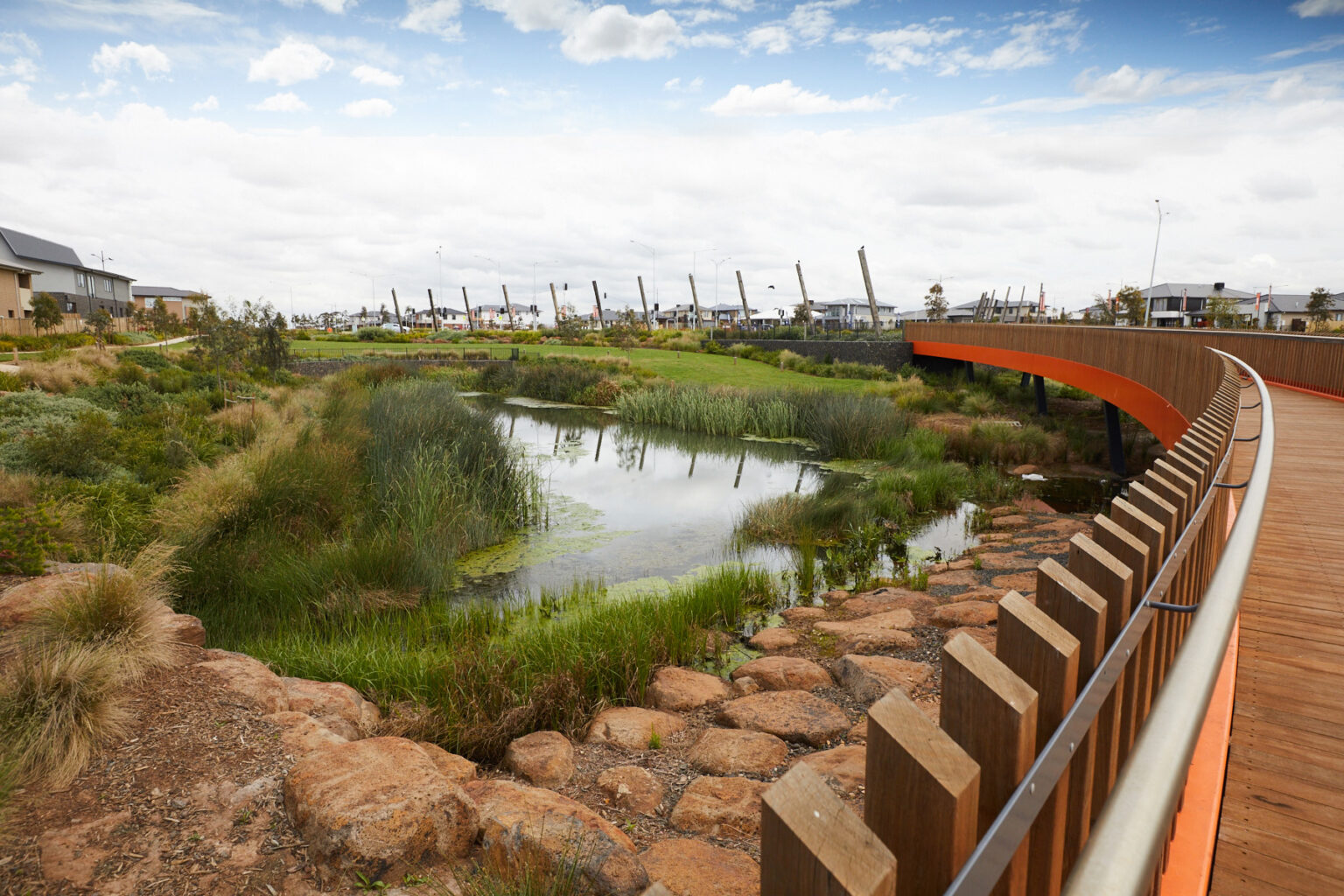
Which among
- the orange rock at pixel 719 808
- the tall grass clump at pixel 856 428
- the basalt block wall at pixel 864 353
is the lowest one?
the tall grass clump at pixel 856 428

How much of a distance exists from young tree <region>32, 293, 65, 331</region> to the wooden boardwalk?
135 feet

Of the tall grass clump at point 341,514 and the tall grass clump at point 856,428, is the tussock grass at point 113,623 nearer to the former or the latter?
the tall grass clump at point 341,514

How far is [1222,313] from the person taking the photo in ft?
139

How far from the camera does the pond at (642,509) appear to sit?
897 cm

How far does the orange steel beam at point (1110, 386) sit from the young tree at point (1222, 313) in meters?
25.7

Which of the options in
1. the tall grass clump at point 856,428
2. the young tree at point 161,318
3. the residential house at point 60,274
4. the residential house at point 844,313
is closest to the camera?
the tall grass clump at point 856,428

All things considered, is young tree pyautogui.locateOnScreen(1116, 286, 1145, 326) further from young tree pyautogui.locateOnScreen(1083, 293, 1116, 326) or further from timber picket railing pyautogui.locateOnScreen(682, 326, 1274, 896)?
timber picket railing pyautogui.locateOnScreen(682, 326, 1274, 896)

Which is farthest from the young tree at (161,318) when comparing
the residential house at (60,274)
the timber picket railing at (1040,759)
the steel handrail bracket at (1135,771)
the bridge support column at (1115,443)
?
the steel handrail bracket at (1135,771)

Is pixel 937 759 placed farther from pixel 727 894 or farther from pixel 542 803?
pixel 542 803

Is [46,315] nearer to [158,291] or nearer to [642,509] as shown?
[642,509]

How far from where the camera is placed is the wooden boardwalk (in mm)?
1829

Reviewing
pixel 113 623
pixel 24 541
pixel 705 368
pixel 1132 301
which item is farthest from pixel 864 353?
pixel 113 623

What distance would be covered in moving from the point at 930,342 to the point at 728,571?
26429mm

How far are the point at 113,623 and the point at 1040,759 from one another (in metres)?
4.53
